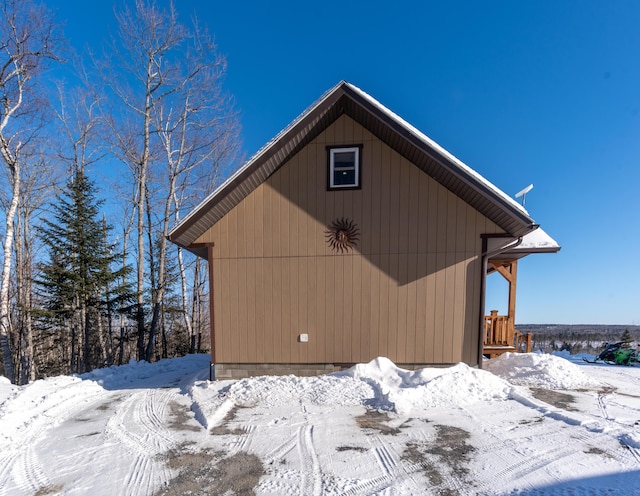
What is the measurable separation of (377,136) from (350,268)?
288 centimetres

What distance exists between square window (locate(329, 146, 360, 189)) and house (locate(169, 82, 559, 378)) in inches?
0.9

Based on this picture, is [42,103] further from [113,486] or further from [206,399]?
[113,486]

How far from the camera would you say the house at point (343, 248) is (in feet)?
18.0

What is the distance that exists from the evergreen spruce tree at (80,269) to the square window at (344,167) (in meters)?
10.1

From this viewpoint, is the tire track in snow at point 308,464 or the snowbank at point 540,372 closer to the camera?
the tire track in snow at point 308,464

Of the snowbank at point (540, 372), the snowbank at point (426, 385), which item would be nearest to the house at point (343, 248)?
the snowbank at point (426, 385)

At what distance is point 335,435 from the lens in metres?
3.46

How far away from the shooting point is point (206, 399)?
15.8 feet

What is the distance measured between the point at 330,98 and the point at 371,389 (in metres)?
5.64

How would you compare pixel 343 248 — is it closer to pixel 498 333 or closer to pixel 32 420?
pixel 498 333

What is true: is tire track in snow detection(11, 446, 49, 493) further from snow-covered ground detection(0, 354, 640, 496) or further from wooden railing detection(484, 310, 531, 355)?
wooden railing detection(484, 310, 531, 355)

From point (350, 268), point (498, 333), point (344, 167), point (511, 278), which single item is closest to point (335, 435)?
point (350, 268)

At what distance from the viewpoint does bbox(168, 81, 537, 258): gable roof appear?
506 centimetres

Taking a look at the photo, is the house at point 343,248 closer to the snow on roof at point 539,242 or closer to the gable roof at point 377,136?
the gable roof at point 377,136
